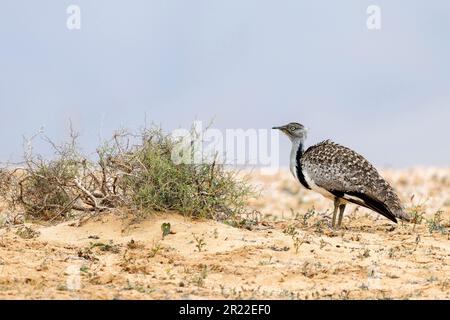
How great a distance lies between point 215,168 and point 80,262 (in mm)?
2704

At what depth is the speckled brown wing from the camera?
1177 centimetres

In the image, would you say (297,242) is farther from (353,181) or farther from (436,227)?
(436,227)

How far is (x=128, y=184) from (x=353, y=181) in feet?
9.66

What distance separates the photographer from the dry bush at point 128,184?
11.3m

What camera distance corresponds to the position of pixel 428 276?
30.6 ft

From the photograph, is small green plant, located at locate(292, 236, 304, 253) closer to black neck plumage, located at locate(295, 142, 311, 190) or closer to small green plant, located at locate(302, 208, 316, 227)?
small green plant, located at locate(302, 208, 316, 227)

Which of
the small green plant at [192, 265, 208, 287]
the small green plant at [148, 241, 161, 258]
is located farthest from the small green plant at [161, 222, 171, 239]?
the small green plant at [192, 265, 208, 287]

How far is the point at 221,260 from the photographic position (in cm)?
965

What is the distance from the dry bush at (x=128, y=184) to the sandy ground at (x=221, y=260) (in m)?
0.28

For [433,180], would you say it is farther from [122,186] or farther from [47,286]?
[47,286]

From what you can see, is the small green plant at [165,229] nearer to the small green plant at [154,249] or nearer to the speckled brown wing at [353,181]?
the small green plant at [154,249]

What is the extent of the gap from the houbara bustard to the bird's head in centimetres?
43
